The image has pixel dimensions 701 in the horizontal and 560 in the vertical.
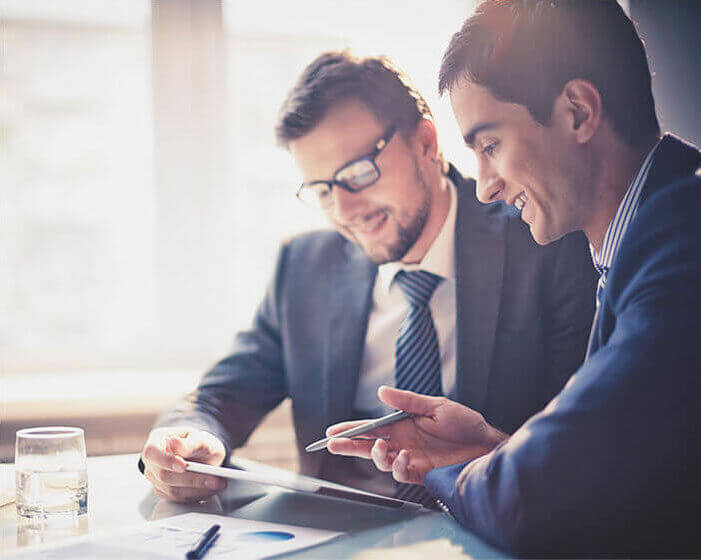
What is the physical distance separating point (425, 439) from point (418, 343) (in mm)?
267

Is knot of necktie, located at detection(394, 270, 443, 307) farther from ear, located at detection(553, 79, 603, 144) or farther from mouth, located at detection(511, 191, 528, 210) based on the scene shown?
ear, located at detection(553, 79, 603, 144)

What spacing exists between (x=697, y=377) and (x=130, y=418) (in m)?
1.31

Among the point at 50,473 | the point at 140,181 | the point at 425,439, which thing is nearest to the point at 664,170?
the point at 425,439

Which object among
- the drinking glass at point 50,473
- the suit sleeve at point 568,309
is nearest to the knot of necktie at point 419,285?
the suit sleeve at point 568,309

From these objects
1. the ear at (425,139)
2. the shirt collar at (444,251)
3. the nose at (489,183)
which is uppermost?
the ear at (425,139)

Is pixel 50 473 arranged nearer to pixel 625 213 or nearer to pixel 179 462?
pixel 179 462

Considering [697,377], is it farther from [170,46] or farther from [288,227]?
[170,46]

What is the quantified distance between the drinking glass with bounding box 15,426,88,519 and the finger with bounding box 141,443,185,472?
0.36 ft

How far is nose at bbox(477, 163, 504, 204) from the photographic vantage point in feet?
2.35

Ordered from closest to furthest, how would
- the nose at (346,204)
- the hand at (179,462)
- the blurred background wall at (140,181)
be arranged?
the hand at (179,462) < the nose at (346,204) < the blurred background wall at (140,181)

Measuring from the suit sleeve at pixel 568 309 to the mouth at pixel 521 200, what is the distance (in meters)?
0.06

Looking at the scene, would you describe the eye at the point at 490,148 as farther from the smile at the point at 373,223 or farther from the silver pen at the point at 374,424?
the smile at the point at 373,223

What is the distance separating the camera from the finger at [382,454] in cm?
75

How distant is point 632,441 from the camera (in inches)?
21.0
